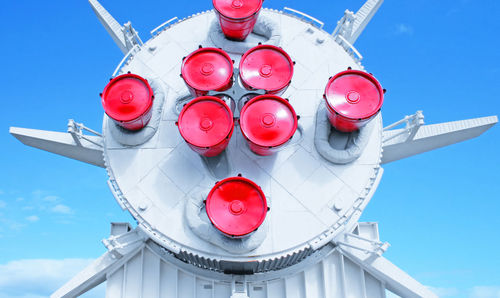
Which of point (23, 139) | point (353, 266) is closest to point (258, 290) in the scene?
point (353, 266)

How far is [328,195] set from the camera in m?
15.1

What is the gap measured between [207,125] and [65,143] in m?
5.99

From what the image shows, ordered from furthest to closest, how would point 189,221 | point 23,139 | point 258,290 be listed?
point 23,139
point 258,290
point 189,221

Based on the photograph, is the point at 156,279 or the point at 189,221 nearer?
the point at 189,221

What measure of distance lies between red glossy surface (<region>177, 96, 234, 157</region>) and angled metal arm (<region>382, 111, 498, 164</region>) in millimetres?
5936

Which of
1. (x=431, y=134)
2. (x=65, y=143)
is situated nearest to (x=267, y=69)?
(x=431, y=134)

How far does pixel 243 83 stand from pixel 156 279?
681cm

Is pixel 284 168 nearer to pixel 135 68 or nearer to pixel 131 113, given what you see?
pixel 131 113

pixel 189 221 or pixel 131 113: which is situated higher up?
pixel 131 113

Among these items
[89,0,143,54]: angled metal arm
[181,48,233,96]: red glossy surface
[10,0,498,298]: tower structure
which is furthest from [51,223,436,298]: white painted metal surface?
[89,0,143,54]: angled metal arm

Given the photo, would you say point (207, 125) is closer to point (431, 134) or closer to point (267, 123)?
point (267, 123)

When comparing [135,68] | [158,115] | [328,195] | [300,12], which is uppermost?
[300,12]

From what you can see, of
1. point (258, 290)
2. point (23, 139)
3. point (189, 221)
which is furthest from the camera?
point (23, 139)

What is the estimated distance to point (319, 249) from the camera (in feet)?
51.4
